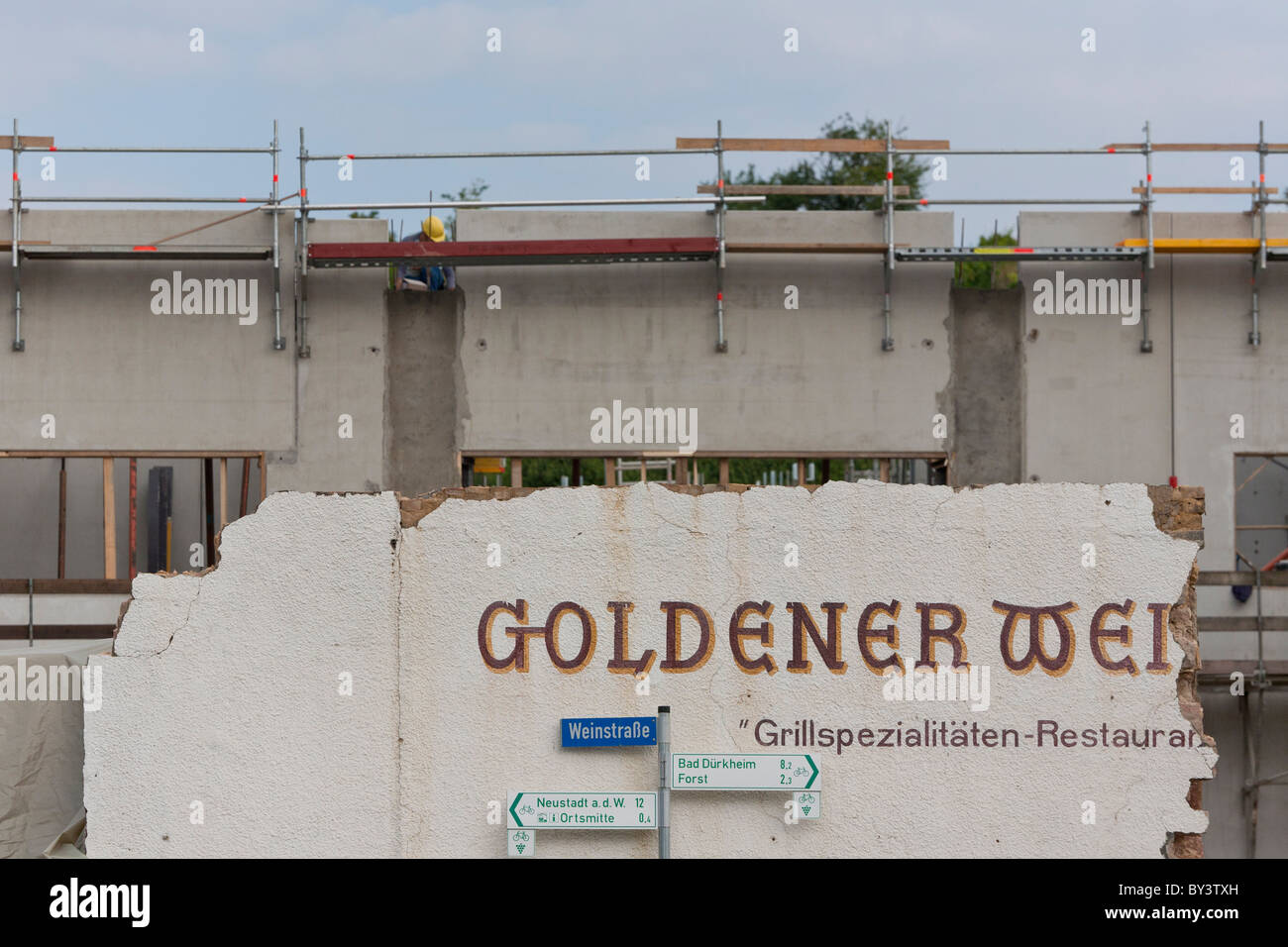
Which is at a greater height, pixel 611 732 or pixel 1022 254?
pixel 1022 254

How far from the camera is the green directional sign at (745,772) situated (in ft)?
30.6

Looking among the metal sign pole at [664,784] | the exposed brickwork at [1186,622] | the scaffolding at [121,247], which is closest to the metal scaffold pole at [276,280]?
the scaffolding at [121,247]

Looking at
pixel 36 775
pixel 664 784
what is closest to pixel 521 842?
pixel 664 784

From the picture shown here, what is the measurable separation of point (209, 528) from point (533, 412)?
616 centimetres

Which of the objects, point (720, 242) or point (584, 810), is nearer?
point (584, 810)

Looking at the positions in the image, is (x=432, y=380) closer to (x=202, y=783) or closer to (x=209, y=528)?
(x=209, y=528)

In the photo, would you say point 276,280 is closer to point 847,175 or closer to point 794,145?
point 794,145

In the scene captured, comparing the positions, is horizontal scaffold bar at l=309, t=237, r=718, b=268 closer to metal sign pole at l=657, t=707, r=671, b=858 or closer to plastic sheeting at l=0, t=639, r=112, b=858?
plastic sheeting at l=0, t=639, r=112, b=858

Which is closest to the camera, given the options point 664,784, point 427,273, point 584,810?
point 664,784

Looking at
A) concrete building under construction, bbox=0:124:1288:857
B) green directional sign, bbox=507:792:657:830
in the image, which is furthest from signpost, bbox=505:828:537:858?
concrete building under construction, bbox=0:124:1288:857

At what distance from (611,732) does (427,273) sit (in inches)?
358

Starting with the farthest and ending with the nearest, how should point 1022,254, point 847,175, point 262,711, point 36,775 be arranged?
point 847,175, point 1022,254, point 36,775, point 262,711

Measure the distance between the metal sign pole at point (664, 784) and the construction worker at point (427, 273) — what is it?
25.8 feet

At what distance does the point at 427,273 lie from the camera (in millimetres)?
16984
